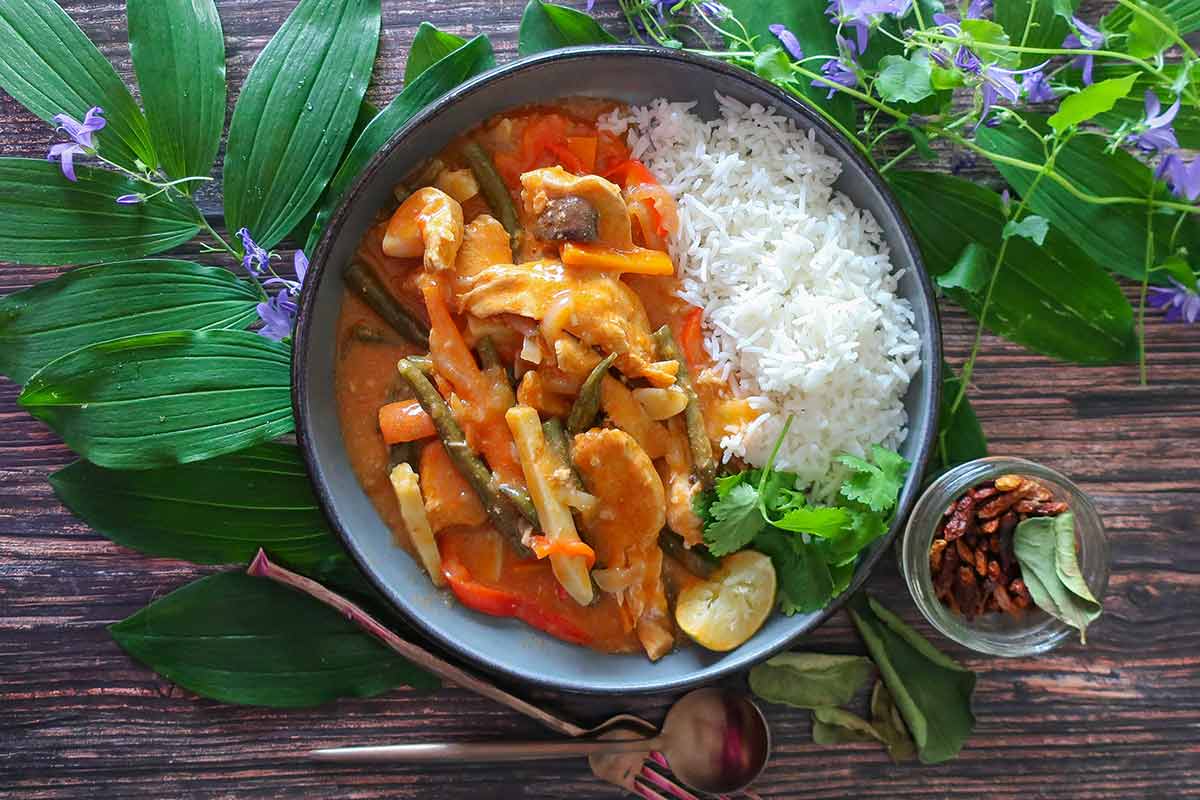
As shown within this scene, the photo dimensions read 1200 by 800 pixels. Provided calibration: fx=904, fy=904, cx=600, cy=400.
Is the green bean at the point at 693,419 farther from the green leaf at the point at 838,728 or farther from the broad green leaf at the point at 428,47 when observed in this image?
the broad green leaf at the point at 428,47

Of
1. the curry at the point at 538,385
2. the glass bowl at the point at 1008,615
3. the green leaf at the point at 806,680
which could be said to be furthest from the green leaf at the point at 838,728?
the curry at the point at 538,385

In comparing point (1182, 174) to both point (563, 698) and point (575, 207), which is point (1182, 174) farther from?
point (563, 698)

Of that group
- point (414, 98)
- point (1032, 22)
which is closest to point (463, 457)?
point (414, 98)

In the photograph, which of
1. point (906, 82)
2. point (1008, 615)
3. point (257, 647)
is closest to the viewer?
point (906, 82)

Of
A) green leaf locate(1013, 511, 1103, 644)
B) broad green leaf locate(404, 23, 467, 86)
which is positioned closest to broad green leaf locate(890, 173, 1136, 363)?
green leaf locate(1013, 511, 1103, 644)

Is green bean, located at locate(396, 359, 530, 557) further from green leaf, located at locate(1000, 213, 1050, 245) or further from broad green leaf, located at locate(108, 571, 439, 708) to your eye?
green leaf, located at locate(1000, 213, 1050, 245)

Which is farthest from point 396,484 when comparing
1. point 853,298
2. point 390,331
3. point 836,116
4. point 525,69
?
point 836,116

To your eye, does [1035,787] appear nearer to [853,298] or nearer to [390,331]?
[853,298]
